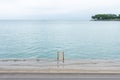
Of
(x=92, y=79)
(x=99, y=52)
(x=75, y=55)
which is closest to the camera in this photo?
(x=92, y=79)

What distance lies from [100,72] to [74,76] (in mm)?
1674

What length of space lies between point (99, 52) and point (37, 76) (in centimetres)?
3537

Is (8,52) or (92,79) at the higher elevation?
(92,79)

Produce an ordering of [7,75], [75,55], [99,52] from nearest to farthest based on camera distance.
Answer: [7,75] < [75,55] < [99,52]

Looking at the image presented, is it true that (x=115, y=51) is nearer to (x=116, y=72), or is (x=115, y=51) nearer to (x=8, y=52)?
(x=8, y=52)

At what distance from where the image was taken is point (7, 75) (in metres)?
13.1

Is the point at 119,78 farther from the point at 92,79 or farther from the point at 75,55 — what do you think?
the point at 75,55

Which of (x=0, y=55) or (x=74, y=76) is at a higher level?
(x=74, y=76)

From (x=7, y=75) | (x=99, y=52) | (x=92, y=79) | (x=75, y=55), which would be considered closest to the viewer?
(x=92, y=79)

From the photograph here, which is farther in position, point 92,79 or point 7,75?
point 7,75

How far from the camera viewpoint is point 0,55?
1750 inches

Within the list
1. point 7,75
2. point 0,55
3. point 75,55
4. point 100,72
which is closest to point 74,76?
point 100,72

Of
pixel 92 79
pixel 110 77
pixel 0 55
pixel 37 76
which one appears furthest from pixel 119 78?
pixel 0 55

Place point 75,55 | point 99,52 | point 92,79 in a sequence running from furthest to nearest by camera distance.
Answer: point 99,52 → point 75,55 → point 92,79
